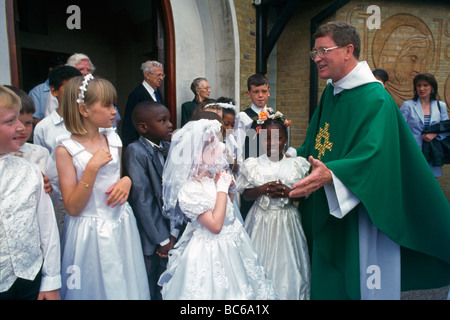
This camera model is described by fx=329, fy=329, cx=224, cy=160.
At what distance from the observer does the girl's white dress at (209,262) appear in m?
2.05

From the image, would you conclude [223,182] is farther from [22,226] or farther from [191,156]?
[22,226]

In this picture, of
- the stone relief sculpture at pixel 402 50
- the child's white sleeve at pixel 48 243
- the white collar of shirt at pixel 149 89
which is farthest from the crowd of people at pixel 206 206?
the stone relief sculpture at pixel 402 50

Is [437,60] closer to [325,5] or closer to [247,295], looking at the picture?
[325,5]

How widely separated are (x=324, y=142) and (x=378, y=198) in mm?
697

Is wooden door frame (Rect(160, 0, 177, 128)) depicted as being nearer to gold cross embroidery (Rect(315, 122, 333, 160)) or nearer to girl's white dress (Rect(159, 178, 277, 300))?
gold cross embroidery (Rect(315, 122, 333, 160))

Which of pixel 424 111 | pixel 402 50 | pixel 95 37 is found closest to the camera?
pixel 424 111

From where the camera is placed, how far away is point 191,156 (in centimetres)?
215

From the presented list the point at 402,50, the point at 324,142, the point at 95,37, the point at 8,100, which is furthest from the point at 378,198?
Answer: the point at 95,37

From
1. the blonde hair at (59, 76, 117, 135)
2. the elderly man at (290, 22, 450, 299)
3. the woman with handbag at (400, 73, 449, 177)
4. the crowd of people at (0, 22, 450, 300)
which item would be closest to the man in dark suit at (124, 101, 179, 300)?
the crowd of people at (0, 22, 450, 300)

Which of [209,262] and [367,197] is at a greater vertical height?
[367,197]

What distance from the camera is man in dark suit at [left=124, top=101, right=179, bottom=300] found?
2.44m

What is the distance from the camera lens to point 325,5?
6277 millimetres

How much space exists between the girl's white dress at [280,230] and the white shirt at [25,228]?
1.65 m

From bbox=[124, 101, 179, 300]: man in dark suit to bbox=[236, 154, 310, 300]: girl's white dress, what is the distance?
79 centimetres
